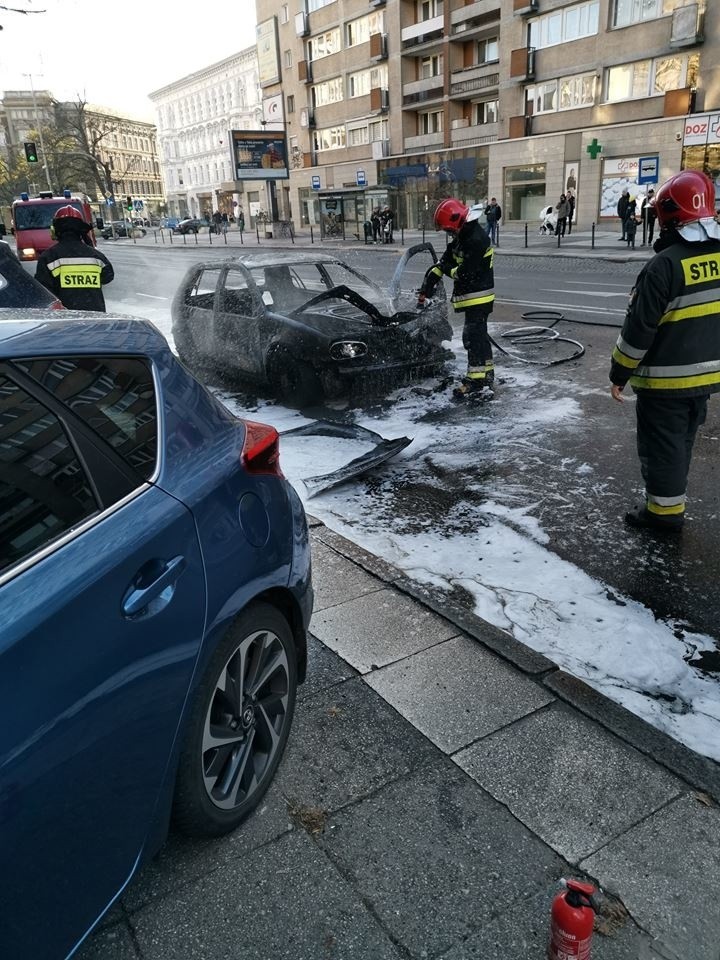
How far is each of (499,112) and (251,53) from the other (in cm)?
5337

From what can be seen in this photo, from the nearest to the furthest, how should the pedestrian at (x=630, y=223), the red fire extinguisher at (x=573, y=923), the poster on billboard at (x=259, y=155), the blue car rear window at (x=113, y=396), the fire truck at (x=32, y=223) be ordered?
1. the red fire extinguisher at (x=573, y=923)
2. the blue car rear window at (x=113, y=396)
3. the pedestrian at (x=630, y=223)
4. the fire truck at (x=32, y=223)
5. the poster on billboard at (x=259, y=155)

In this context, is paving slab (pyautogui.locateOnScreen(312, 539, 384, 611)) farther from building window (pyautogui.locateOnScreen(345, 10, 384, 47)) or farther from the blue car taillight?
building window (pyautogui.locateOnScreen(345, 10, 384, 47))

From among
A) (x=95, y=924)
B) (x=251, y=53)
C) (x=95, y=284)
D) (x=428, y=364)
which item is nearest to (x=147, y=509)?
(x=95, y=924)

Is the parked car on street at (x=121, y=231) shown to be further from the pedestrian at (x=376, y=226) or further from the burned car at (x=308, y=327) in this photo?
the burned car at (x=308, y=327)

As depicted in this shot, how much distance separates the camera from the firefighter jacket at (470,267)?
24.7 ft

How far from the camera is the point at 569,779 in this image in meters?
2.55

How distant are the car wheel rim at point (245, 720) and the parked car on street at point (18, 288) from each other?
485 centimetres

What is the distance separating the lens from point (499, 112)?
38.1m

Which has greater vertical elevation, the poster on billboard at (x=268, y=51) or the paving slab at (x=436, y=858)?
the poster on billboard at (x=268, y=51)

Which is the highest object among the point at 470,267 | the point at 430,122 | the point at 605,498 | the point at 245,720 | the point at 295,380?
the point at 430,122

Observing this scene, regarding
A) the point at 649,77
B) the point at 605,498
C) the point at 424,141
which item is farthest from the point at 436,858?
the point at 424,141

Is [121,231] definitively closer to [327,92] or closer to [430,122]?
[327,92]

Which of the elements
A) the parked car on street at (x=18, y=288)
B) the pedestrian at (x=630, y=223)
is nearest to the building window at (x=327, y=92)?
the pedestrian at (x=630, y=223)

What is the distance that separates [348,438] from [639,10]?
33.6 m
